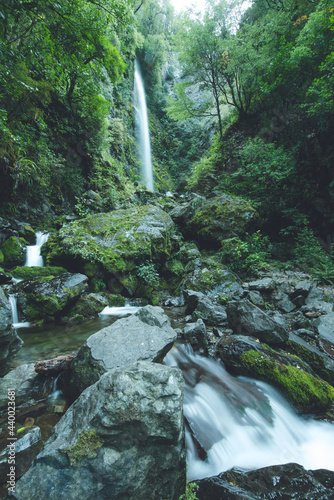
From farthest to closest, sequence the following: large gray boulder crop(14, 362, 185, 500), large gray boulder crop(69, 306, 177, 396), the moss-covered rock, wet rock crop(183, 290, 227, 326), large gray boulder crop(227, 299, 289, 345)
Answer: the moss-covered rock < wet rock crop(183, 290, 227, 326) < large gray boulder crop(227, 299, 289, 345) < large gray boulder crop(69, 306, 177, 396) < large gray boulder crop(14, 362, 185, 500)

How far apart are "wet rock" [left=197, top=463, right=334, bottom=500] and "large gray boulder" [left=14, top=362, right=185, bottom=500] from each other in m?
0.39

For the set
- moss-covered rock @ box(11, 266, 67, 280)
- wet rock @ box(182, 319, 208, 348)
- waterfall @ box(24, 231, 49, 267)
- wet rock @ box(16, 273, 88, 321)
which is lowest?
wet rock @ box(182, 319, 208, 348)

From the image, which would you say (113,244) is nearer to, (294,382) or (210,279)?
(210,279)

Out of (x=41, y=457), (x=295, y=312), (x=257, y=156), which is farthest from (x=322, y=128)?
(x=41, y=457)

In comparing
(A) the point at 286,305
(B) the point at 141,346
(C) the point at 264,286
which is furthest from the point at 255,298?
(B) the point at 141,346

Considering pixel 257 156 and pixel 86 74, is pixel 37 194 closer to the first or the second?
pixel 86 74

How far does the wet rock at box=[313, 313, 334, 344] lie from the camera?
3900 millimetres

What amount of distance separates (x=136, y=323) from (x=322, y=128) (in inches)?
365

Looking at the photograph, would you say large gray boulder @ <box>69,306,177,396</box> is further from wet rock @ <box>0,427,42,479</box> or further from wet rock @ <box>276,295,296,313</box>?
wet rock @ <box>276,295,296,313</box>

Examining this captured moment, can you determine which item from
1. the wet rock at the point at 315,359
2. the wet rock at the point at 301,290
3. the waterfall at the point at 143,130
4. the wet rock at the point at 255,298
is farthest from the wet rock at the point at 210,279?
the waterfall at the point at 143,130

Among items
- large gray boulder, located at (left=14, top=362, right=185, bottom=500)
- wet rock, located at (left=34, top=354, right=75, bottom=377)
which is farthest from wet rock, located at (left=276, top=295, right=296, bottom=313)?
wet rock, located at (left=34, top=354, right=75, bottom=377)

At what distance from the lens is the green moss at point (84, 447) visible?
1234 millimetres

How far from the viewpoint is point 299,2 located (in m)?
10.2

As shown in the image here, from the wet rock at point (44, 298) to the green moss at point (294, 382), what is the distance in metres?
4.09
